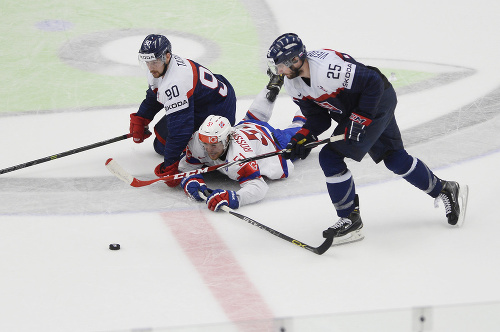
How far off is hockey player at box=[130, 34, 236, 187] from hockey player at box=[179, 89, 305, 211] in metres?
0.11

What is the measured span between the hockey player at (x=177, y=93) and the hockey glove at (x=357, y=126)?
4.14 feet

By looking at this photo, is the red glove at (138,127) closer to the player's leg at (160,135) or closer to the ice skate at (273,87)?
the player's leg at (160,135)

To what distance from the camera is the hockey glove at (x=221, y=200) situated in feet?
13.9

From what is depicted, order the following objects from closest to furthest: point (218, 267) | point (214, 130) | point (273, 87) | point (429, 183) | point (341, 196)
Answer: point (218, 267), point (341, 196), point (429, 183), point (214, 130), point (273, 87)

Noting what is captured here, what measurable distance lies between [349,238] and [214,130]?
1012mm

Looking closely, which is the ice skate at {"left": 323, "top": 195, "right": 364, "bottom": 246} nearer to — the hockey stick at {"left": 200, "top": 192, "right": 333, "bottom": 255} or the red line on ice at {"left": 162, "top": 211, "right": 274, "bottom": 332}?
the hockey stick at {"left": 200, "top": 192, "right": 333, "bottom": 255}

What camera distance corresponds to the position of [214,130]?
4332 mm

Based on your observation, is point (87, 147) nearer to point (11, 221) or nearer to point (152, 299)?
point (11, 221)

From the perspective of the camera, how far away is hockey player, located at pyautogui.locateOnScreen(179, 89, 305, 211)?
14.2 feet

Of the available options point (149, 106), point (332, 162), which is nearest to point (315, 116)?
point (332, 162)

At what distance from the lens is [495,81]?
627 cm

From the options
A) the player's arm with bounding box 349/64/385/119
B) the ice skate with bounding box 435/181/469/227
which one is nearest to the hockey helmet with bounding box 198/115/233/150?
the player's arm with bounding box 349/64/385/119

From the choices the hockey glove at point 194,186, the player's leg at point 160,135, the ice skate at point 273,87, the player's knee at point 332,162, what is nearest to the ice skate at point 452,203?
the player's knee at point 332,162

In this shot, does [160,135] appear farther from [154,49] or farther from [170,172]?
[154,49]
